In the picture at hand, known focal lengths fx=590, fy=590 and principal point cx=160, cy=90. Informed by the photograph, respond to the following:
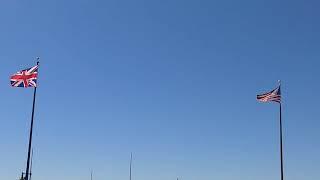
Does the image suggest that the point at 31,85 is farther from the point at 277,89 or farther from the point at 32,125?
the point at 277,89

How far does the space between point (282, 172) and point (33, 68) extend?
18.7 metres

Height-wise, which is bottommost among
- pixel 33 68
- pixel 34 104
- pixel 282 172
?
pixel 282 172

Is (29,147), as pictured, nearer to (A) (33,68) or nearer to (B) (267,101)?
(A) (33,68)

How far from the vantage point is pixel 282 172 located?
4153 cm

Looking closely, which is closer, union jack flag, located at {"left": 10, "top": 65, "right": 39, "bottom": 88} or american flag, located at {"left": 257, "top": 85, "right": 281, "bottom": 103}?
union jack flag, located at {"left": 10, "top": 65, "right": 39, "bottom": 88}

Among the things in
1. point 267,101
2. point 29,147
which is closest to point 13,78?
point 29,147

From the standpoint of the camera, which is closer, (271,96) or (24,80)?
(24,80)

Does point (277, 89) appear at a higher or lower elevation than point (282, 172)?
higher

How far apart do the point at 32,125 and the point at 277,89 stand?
18.2 metres

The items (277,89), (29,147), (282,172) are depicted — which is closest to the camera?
(29,147)

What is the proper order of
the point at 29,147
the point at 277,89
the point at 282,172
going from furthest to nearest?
the point at 277,89 < the point at 282,172 < the point at 29,147

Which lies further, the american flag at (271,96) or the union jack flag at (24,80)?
the american flag at (271,96)

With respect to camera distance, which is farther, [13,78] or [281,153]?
[281,153]

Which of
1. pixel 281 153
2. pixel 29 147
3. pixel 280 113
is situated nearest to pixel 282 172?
pixel 281 153
